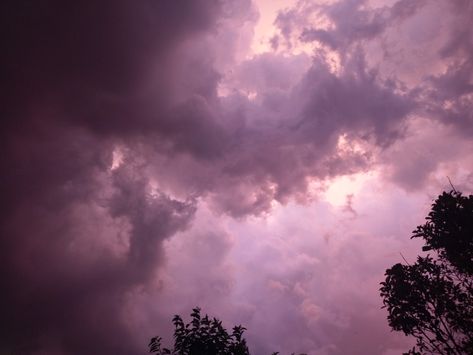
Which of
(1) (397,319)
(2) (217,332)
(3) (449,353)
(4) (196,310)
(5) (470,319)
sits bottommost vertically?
(3) (449,353)

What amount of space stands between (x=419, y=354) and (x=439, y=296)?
4822mm

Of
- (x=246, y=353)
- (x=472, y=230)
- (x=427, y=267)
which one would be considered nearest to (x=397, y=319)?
(x=427, y=267)

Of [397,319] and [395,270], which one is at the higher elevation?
[395,270]

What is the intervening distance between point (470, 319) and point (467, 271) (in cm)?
→ 363

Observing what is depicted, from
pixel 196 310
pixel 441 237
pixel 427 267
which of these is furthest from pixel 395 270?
pixel 196 310

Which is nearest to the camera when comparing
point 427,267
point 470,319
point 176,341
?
point 176,341

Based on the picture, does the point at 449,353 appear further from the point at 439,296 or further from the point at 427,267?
the point at 427,267

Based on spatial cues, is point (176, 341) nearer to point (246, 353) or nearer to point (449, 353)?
point (246, 353)

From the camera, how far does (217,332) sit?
16078mm

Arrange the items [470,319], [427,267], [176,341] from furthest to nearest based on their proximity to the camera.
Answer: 1. [427,267]
2. [470,319]
3. [176,341]

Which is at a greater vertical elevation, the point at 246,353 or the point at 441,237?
the point at 441,237

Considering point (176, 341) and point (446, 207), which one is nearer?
point (176, 341)

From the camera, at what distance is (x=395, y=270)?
28469 mm

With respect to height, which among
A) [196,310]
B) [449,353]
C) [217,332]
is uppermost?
[196,310]
